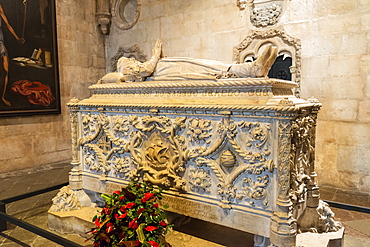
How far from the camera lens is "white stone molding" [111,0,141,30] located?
21.9 feet

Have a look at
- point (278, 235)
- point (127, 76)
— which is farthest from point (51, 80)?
point (278, 235)

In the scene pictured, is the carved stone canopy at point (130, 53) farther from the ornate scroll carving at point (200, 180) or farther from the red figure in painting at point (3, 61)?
the ornate scroll carving at point (200, 180)

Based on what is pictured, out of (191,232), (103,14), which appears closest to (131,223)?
(191,232)

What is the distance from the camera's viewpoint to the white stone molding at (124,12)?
666cm

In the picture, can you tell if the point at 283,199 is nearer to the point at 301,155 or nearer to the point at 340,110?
the point at 301,155

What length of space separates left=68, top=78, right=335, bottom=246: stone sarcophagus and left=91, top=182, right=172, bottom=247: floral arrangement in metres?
0.42

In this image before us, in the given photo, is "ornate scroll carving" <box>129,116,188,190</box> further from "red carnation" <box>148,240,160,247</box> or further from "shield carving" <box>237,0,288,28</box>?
"shield carving" <box>237,0,288,28</box>

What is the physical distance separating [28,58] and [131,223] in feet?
15.3

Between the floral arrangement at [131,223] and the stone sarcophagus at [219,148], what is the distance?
420 millimetres

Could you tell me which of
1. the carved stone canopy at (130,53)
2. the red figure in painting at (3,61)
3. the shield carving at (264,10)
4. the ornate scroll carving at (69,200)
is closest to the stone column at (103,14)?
the carved stone canopy at (130,53)

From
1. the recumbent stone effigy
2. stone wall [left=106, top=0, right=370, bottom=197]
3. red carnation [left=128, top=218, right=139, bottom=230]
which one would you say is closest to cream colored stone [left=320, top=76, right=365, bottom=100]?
stone wall [left=106, top=0, right=370, bottom=197]

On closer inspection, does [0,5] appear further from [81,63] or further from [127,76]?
[127,76]

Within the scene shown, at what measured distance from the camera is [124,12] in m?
6.84

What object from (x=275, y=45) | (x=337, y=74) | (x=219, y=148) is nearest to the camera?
(x=219, y=148)
